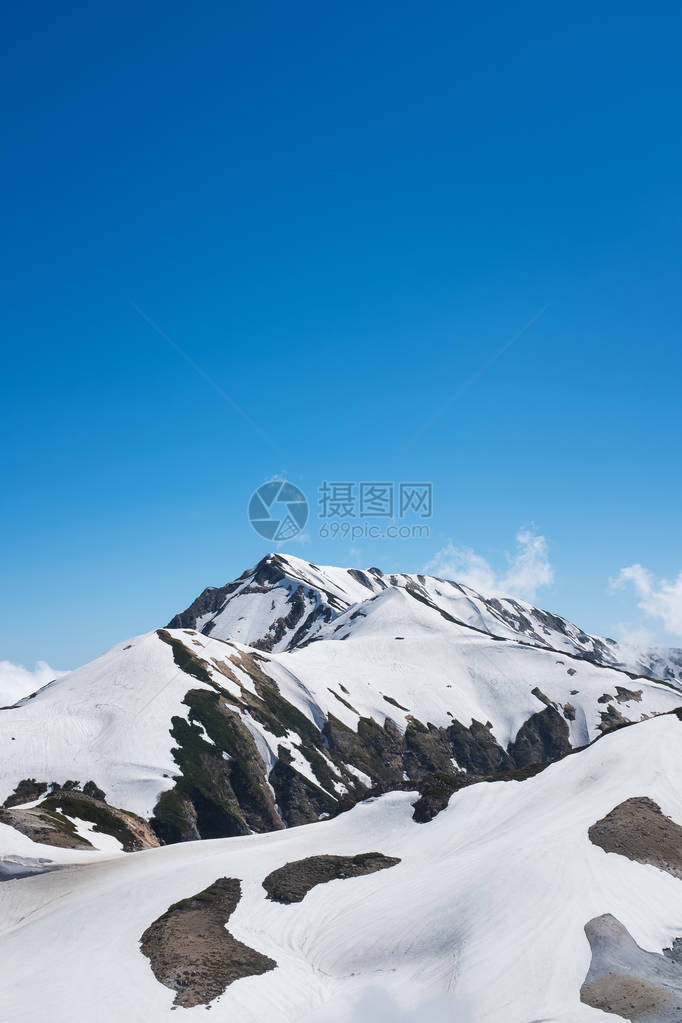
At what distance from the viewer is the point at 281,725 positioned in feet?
398

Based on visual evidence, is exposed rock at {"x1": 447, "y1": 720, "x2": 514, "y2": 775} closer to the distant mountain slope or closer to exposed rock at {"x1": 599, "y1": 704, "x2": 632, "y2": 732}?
the distant mountain slope

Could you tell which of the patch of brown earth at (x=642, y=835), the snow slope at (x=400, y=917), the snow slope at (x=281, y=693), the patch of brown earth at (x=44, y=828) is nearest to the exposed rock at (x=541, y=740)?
the snow slope at (x=281, y=693)

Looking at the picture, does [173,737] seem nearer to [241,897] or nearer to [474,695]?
[241,897]

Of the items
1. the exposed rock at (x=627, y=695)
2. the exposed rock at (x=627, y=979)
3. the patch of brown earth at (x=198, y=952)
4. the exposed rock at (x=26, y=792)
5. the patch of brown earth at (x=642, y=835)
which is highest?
the exposed rock at (x=26, y=792)

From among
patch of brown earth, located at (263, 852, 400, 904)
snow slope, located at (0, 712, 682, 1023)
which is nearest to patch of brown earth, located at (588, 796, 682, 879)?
snow slope, located at (0, 712, 682, 1023)

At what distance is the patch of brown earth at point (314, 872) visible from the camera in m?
39.1

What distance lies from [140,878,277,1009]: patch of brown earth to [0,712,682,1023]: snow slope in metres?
0.70

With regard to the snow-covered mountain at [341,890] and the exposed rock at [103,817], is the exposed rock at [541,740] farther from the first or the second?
the exposed rock at [103,817]

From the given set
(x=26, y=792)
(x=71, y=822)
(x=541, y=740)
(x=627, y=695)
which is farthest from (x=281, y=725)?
(x=627, y=695)

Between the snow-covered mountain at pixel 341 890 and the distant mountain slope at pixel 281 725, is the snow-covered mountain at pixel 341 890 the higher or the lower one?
the lower one

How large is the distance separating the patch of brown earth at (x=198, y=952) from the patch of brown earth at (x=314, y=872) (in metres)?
2.94

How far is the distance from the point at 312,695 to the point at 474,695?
5855cm

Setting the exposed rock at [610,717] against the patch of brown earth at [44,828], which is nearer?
the patch of brown earth at [44,828]

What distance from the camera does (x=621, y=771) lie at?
49625 millimetres
